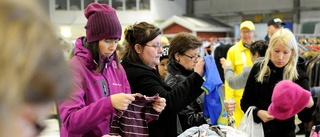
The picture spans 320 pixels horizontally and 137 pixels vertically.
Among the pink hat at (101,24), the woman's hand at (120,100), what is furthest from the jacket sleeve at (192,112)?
the woman's hand at (120,100)

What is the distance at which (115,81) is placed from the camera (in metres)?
1.95

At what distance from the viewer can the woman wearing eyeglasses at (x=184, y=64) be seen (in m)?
2.51

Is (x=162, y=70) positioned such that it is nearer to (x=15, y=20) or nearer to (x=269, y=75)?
(x=269, y=75)

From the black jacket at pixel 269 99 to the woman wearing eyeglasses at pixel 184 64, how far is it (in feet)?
1.26

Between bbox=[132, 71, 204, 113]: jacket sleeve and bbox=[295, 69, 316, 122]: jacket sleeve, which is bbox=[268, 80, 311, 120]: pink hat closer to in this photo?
bbox=[295, 69, 316, 122]: jacket sleeve

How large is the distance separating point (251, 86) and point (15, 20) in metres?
2.43

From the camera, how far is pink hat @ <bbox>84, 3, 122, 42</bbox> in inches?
73.2

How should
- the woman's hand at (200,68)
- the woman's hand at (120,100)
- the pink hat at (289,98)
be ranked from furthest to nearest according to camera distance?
the pink hat at (289,98) → the woman's hand at (200,68) → the woman's hand at (120,100)

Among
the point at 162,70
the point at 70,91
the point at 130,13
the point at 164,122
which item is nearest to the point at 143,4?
the point at 130,13

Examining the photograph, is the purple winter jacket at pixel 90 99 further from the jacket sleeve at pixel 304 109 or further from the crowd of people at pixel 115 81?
the jacket sleeve at pixel 304 109

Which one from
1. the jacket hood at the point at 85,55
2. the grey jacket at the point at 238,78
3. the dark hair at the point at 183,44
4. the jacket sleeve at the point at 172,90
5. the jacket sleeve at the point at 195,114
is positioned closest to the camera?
the jacket hood at the point at 85,55

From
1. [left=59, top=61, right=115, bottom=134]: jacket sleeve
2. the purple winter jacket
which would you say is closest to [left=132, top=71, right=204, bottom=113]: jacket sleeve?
the purple winter jacket

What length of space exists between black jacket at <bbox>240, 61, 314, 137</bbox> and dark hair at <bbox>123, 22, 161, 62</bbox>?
2.66ft

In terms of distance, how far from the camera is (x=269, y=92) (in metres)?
2.66
